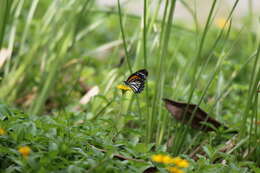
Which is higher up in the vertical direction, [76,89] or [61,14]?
[61,14]

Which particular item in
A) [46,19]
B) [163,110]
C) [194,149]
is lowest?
[194,149]

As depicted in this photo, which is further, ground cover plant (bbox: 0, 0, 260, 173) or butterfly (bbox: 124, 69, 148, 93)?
butterfly (bbox: 124, 69, 148, 93)

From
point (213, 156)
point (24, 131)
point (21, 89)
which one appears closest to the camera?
point (24, 131)

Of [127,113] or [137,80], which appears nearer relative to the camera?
[137,80]

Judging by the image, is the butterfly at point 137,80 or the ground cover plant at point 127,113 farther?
the butterfly at point 137,80

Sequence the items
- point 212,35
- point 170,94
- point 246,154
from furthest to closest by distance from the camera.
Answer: point 212,35
point 170,94
point 246,154

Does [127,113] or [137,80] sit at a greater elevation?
[137,80]

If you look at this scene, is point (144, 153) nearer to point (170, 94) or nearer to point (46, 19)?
point (170, 94)

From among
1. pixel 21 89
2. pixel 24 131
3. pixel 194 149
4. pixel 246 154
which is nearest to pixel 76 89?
pixel 21 89
